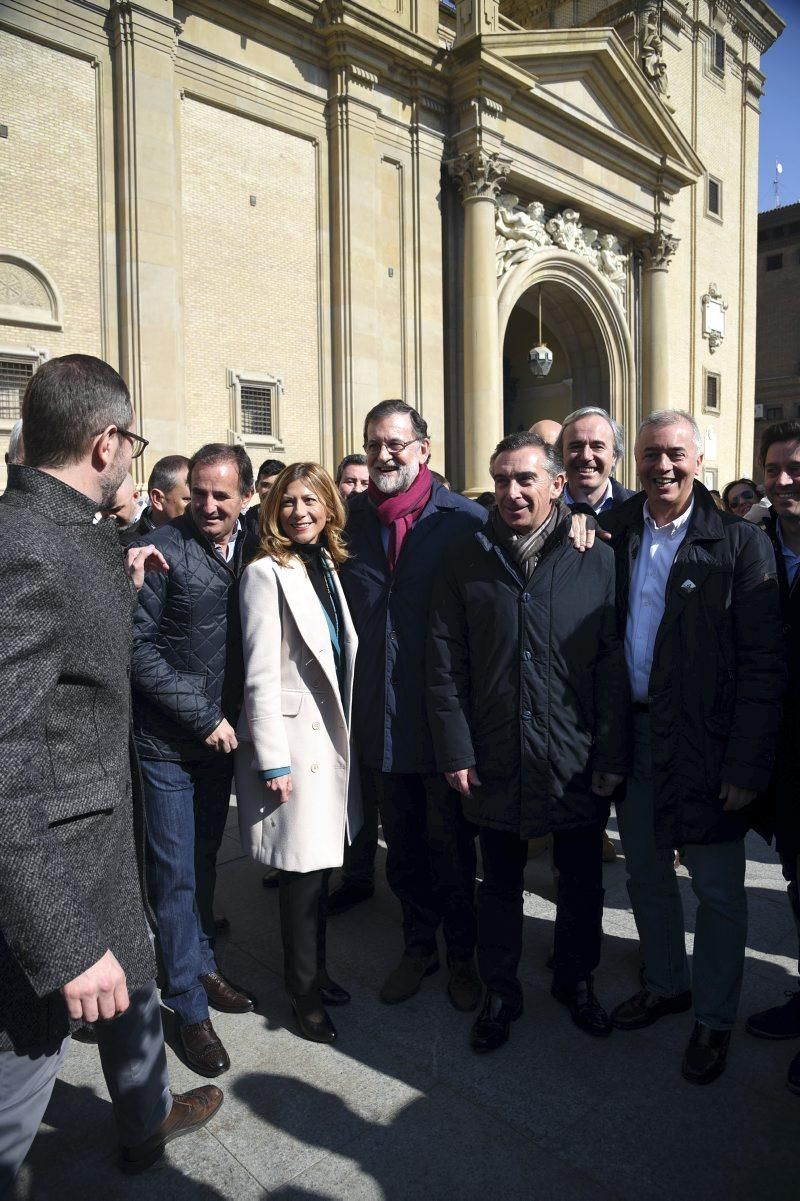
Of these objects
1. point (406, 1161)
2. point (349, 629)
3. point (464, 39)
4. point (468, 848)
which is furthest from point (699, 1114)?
point (464, 39)

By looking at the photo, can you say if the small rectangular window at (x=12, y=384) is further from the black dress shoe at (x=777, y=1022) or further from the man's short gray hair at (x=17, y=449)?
the black dress shoe at (x=777, y=1022)

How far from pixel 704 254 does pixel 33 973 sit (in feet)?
88.2

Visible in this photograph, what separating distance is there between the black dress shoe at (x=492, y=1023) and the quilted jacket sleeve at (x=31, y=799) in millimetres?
1957

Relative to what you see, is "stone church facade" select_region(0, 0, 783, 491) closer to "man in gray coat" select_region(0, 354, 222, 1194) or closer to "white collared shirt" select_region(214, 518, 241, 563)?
"white collared shirt" select_region(214, 518, 241, 563)

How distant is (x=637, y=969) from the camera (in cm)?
378

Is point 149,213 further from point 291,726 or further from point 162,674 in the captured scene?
point 291,726

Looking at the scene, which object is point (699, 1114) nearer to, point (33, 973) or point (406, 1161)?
point (406, 1161)

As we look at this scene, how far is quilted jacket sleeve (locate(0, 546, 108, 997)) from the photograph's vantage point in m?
1.63

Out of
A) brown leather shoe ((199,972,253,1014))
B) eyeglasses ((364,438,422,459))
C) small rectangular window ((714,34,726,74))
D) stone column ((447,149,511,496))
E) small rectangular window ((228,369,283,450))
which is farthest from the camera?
small rectangular window ((714,34,726,74))

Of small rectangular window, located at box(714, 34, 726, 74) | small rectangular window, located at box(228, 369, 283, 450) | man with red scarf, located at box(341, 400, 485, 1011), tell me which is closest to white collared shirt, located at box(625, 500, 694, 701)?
man with red scarf, located at box(341, 400, 485, 1011)

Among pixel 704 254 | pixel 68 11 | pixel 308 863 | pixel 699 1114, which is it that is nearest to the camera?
pixel 699 1114

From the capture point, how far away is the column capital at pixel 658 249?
20484 mm

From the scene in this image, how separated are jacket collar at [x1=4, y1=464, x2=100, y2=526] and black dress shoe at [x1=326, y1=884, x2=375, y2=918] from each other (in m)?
3.07

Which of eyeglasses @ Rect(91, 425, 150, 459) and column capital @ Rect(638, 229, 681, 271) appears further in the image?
column capital @ Rect(638, 229, 681, 271)
